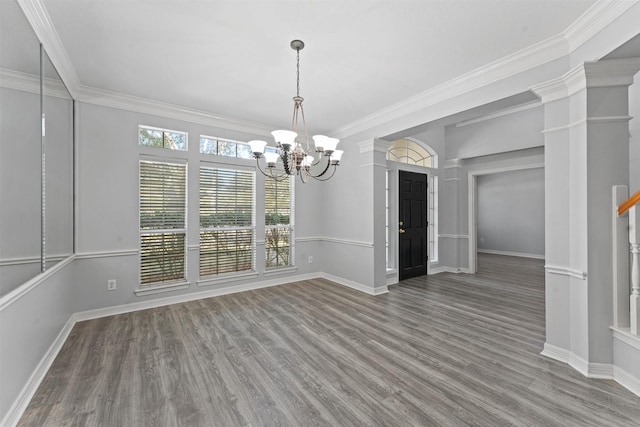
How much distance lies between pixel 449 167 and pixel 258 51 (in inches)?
195

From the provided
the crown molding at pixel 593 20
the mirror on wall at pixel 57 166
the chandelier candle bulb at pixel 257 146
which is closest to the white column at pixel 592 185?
the crown molding at pixel 593 20

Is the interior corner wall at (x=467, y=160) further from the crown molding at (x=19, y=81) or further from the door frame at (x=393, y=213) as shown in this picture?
the crown molding at (x=19, y=81)

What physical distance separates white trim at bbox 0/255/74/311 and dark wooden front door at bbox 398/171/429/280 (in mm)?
4860

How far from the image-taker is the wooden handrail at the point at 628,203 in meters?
2.01

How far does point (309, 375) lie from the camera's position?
229 centimetres

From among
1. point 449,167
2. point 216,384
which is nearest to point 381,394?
point 216,384

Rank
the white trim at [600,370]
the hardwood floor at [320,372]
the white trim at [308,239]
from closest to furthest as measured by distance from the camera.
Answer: the hardwood floor at [320,372]
the white trim at [600,370]
the white trim at [308,239]

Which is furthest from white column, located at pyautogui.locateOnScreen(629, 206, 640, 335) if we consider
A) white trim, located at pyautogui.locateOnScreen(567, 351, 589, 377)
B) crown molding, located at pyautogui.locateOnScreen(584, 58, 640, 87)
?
crown molding, located at pyautogui.locateOnScreen(584, 58, 640, 87)

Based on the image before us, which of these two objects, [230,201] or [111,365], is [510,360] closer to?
[111,365]

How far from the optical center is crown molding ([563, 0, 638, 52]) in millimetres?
1950

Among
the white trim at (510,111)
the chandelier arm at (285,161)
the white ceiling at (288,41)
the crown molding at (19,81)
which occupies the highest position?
the white trim at (510,111)

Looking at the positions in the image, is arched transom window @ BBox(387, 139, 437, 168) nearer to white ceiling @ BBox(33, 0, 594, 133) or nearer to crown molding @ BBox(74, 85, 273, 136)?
white ceiling @ BBox(33, 0, 594, 133)

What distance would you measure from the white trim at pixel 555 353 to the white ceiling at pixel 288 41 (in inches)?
110

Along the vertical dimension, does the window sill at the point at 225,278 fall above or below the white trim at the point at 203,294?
above
